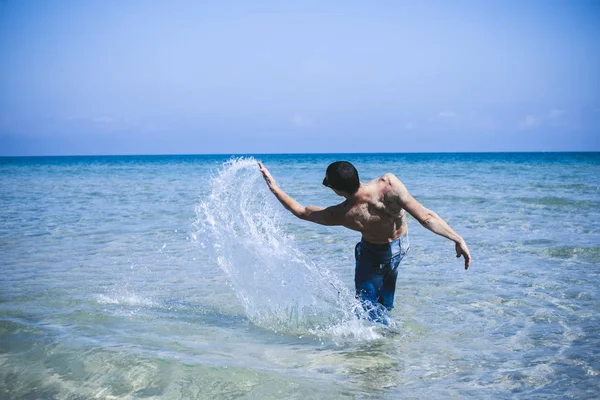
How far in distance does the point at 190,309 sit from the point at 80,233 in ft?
19.2

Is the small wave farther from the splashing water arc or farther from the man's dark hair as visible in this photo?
the man's dark hair

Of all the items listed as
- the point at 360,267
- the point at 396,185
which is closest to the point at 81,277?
the point at 360,267

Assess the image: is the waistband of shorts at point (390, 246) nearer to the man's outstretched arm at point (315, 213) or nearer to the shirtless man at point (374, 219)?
the shirtless man at point (374, 219)

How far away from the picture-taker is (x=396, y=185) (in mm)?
4355

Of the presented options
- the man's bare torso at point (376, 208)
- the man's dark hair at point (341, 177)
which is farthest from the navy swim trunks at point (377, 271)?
the man's dark hair at point (341, 177)

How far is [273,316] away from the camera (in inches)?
218

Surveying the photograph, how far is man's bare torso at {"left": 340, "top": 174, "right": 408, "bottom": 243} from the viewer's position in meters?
4.41

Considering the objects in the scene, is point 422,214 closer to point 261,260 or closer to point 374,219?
point 374,219

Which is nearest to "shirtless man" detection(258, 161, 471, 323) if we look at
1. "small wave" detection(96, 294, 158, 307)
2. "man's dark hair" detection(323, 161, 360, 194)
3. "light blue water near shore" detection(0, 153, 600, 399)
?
"man's dark hair" detection(323, 161, 360, 194)

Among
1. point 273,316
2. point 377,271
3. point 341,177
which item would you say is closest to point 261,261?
point 273,316

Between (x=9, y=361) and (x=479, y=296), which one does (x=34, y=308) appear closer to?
(x=9, y=361)

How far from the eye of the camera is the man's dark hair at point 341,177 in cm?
424

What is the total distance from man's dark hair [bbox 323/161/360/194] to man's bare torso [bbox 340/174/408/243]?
18 cm

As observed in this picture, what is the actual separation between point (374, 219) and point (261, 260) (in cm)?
174
